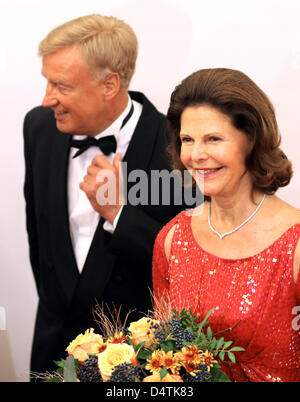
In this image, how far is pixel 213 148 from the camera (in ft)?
6.68

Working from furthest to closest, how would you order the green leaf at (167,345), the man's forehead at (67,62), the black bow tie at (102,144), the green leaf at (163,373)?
the black bow tie at (102,144), the man's forehead at (67,62), the green leaf at (167,345), the green leaf at (163,373)

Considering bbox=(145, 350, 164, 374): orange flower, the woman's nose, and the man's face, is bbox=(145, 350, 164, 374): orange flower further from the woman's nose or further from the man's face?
the man's face

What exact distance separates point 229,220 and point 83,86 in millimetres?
934

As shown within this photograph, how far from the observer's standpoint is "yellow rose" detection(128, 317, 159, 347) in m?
1.83

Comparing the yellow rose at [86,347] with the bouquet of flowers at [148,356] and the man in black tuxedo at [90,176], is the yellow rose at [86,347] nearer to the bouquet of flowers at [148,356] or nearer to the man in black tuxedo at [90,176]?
the bouquet of flowers at [148,356]

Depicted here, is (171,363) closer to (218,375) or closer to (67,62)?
(218,375)

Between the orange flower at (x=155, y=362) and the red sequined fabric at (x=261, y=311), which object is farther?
the red sequined fabric at (x=261, y=311)

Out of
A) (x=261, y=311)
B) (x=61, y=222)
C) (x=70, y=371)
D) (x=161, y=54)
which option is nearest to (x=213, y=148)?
(x=261, y=311)

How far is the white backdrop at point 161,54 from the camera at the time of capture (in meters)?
3.07

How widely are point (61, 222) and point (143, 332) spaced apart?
46.1 inches

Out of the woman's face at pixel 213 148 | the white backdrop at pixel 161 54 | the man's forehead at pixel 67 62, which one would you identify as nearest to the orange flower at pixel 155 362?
the woman's face at pixel 213 148

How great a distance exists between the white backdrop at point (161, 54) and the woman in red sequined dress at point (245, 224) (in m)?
1.00

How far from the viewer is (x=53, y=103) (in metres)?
2.80
